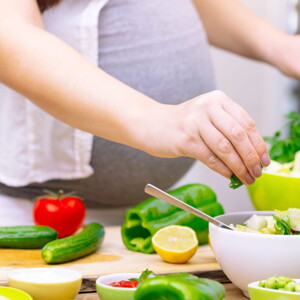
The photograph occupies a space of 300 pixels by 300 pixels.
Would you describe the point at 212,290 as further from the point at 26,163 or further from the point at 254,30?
the point at 254,30

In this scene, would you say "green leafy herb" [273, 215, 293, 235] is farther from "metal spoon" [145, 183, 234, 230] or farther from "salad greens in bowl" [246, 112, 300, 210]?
"salad greens in bowl" [246, 112, 300, 210]

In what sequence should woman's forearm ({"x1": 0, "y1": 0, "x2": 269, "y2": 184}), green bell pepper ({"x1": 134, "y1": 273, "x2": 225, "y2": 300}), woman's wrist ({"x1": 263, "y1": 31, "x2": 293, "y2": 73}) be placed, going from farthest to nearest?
woman's wrist ({"x1": 263, "y1": 31, "x2": 293, "y2": 73}) → woman's forearm ({"x1": 0, "y1": 0, "x2": 269, "y2": 184}) → green bell pepper ({"x1": 134, "y1": 273, "x2": 225, "y2": 300})

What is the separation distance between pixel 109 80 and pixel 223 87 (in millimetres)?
1826

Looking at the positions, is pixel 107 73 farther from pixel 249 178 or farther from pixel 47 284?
pixel 47 284

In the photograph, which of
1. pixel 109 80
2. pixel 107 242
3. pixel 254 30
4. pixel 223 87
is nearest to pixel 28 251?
pixel 107 242

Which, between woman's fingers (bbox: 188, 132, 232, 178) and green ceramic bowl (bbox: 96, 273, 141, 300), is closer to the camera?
green ceramic bowl (bbox: 96, 273, 141, 300)

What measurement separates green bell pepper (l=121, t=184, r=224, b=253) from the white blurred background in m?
1.39

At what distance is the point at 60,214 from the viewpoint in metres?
1.41

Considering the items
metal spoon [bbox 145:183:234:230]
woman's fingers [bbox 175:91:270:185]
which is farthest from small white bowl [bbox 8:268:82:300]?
woman's fingers [bbox 175:91:270:185]

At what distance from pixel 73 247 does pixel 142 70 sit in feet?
1.69

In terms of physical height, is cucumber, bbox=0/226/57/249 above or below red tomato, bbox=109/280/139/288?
below

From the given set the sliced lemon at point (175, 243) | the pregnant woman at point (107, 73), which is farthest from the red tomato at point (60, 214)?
the sliced lemon at point (175, 243)

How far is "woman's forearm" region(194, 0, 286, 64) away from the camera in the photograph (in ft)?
5.84

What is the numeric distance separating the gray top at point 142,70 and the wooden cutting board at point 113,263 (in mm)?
276
